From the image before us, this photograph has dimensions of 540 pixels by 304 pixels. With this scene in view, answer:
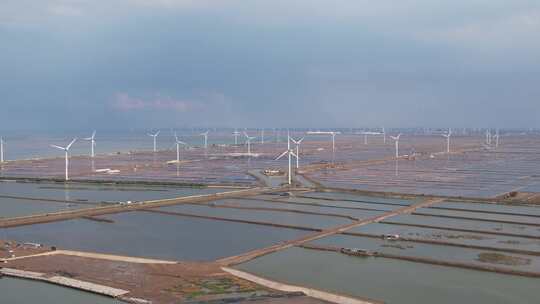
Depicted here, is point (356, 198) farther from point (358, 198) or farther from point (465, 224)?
point (465, 224)

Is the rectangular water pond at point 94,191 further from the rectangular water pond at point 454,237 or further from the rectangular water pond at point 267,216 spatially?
the rectangular water pond at point 454,237

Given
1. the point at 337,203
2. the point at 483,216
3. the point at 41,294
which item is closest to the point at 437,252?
the point at 483,216

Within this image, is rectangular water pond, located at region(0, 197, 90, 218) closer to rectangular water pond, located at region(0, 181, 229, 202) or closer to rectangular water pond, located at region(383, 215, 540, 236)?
rectangular water pond, located at region(0, 181, 229, 202)

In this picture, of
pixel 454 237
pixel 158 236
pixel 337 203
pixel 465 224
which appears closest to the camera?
pixel 454 237

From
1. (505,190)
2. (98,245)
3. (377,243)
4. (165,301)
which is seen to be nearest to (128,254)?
(98,245)

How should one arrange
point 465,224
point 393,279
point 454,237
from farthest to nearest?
point 465,224 → point 454,237 → point 393,279

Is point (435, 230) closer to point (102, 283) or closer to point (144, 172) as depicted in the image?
point (102, 283)
